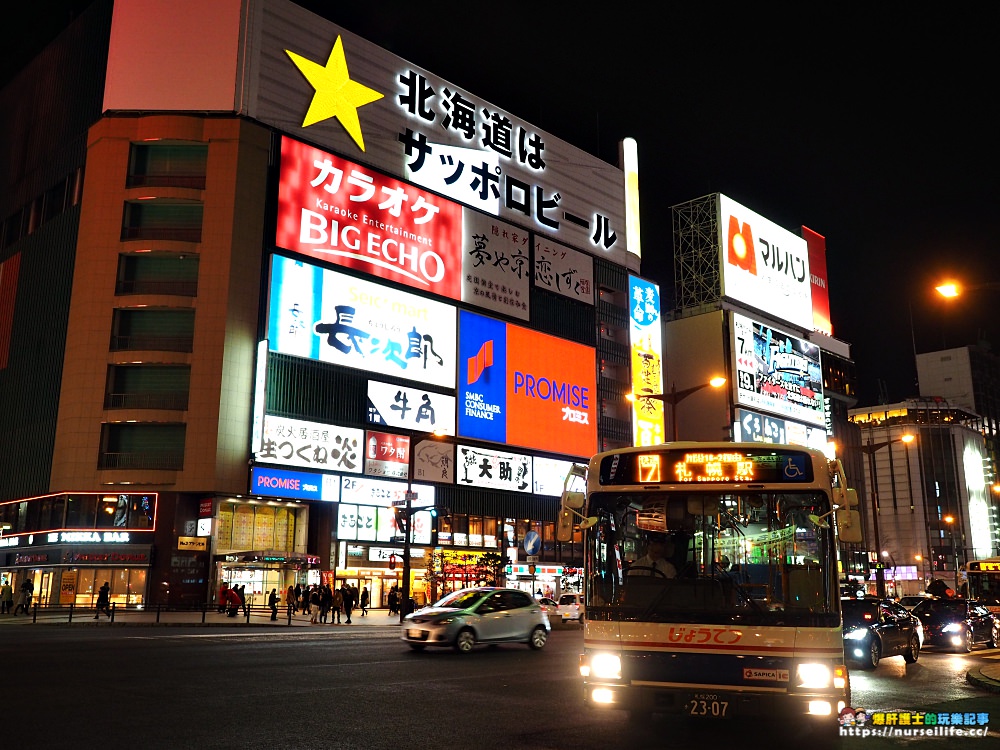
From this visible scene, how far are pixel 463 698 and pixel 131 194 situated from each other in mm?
46336

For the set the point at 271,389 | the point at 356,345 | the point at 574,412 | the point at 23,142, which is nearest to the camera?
the point at 271,389

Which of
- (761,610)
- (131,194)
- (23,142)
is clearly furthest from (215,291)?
(761,610)

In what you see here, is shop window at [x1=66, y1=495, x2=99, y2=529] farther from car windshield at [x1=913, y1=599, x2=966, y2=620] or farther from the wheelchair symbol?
the wheelchair symbol

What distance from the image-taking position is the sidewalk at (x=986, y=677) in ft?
45.1

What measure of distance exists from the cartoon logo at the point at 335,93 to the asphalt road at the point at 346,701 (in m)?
42.5

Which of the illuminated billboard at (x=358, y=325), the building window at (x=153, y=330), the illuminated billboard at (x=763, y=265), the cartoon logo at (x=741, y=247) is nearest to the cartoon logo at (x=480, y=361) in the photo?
the illuminated billboard at (x=358, y=325)

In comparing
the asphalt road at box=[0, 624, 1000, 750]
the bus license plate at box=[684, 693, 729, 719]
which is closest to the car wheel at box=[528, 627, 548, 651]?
the asphalt road at box=[0, 624, 1000, 750]

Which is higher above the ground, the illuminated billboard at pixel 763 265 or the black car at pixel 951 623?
the illuminated billboard at pixel 763 265

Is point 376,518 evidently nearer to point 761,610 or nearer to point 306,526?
point 306,526

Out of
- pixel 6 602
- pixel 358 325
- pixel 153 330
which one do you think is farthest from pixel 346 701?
pixel 358 325

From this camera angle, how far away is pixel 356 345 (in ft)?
176

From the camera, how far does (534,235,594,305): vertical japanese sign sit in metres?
67.0

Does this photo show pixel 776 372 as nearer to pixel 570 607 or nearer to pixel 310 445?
pixel 310 445

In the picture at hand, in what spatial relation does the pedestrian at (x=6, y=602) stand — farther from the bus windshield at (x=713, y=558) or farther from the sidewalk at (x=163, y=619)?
the bus windshield at (x=713, y=558)
